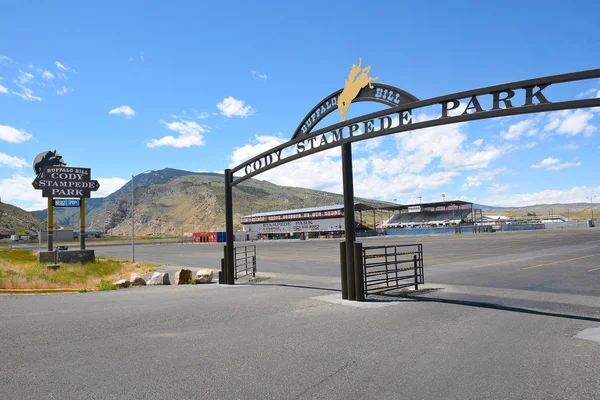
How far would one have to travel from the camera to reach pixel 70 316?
882cm

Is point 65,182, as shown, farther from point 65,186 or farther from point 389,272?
point 389,272

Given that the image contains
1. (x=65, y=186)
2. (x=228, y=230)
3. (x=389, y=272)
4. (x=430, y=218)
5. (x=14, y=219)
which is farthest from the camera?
(x=14, y=219)

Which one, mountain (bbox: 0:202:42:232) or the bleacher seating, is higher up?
mountain (bbox: 0:202:42:232)

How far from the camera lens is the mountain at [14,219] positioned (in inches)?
6336

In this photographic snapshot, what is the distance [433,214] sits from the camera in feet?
378

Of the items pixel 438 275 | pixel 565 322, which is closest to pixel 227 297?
pixel 565 322

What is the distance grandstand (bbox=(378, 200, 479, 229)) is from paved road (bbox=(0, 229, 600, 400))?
306 feet

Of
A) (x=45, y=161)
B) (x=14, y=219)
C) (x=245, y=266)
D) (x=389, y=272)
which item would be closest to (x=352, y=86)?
(x=389, y=272)

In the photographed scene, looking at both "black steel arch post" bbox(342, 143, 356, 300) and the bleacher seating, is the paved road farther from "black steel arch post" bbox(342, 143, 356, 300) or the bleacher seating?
the bleacher seating

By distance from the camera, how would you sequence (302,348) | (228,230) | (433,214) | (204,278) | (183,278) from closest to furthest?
(302,348) → (228,230) → (204,278) → (183,278) → (433,214)

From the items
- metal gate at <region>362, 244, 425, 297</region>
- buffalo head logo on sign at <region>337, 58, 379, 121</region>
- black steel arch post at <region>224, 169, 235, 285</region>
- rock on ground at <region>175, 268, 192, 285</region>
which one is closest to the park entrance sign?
rock on ground at <region>175, 268, 192, 285</region>

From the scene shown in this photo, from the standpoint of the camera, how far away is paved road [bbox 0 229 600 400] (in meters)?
4.68

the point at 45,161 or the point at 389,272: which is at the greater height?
the point at 45,161

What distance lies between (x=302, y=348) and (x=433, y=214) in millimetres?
114669
